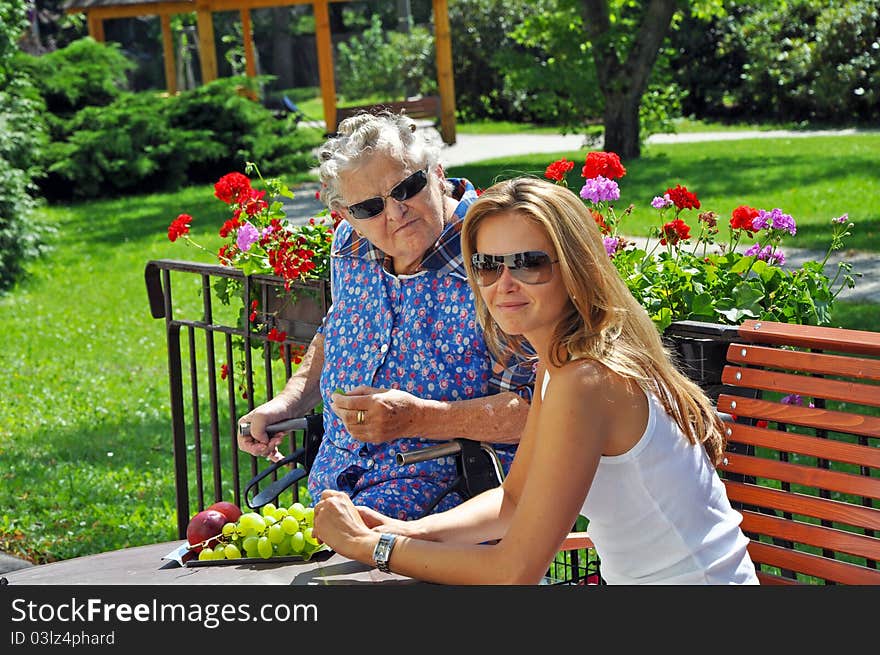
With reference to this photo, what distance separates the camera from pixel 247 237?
421cm

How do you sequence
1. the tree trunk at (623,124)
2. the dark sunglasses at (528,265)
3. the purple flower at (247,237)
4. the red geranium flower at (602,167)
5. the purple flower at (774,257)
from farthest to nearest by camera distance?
the tree trunk at (623,124), the purple flower at (247,237), the red geranium flower at (602,167), the purple flower at (774,257), the dark sunglasses at (528,265)

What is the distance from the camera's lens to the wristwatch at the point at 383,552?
2270 millimetres

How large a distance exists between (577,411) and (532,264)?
0.33 m

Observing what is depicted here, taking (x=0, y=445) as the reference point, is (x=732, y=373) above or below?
above

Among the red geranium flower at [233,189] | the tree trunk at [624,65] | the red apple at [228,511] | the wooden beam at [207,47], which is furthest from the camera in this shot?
the wooden beam at [207,47]

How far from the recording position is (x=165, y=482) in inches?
239

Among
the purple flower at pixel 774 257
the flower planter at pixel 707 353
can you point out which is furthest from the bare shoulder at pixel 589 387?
the purple flower at pixel 774 257

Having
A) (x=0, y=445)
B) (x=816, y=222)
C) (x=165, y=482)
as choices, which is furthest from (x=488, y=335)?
(x=816, y=222)

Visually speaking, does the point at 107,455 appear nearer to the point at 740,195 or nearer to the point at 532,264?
the point at 532,264

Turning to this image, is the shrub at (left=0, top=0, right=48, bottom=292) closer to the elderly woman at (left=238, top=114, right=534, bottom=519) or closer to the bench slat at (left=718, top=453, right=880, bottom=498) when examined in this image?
the elderly woman at (left=238, top=114, right=534, bottom=519)

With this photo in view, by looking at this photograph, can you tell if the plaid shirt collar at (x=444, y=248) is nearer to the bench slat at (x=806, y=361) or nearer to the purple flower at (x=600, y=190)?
the purple flower at (x=600, y=190)

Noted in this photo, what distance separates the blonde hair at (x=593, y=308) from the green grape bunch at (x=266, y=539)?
0.71m

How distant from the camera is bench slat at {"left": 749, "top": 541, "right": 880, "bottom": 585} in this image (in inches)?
92.0
